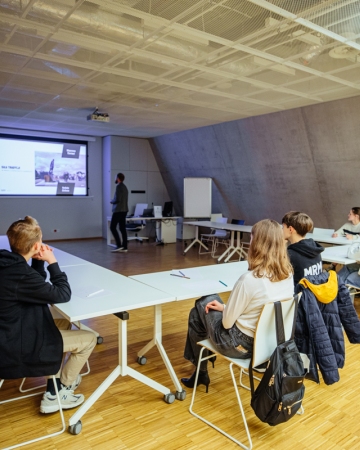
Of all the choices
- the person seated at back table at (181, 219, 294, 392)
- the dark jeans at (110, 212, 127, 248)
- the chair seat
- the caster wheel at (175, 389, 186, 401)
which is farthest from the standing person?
the person seated at back table at (181, 219, 294, 392)

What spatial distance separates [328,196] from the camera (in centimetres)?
715

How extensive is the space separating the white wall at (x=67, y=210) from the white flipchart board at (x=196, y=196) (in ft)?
9.42

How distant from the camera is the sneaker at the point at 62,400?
2.37 metres

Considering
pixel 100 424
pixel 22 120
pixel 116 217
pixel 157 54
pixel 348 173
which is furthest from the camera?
pixel 116 217

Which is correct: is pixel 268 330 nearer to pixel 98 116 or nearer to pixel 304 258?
pixel 304 258

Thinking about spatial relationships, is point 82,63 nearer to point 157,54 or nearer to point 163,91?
point 157,54

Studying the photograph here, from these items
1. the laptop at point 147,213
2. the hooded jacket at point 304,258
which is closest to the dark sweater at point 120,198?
the laptop at point 147,213

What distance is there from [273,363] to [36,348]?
1294 millimetres

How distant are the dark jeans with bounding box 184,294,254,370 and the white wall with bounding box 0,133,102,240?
8071 millimetres

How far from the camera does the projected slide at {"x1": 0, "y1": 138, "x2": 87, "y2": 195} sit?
363 inches

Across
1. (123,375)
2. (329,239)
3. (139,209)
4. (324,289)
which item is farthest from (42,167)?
(324,289)

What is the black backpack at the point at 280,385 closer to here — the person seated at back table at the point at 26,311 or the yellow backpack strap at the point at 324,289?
the yellow backpack strap at the point at 324,289

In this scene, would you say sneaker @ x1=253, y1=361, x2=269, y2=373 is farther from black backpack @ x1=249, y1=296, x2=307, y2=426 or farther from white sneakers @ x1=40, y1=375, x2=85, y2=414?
white sneakers @ x1=40, y1=375, x2=85, y2=414

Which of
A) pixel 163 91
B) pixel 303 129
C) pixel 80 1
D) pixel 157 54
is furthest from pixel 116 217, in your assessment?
pixel 80 1
